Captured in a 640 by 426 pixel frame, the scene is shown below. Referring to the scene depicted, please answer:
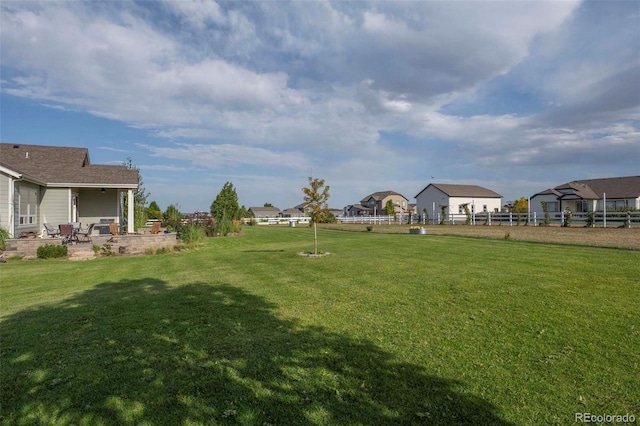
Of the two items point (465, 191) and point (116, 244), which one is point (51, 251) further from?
point (465, 191)

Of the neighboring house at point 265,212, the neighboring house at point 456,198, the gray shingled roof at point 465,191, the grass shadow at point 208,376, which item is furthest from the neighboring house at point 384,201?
the grass shadow at point 208,376

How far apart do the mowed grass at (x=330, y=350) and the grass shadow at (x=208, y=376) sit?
0.06 ft

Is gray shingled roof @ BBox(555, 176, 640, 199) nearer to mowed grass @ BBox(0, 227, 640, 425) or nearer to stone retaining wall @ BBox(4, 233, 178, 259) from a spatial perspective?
mowed grass @ BBox(0, 227, 640, 425)

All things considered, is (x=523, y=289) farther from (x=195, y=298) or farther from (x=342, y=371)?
(x=195, y=298)

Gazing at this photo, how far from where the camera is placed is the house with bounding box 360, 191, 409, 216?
8519 centimetres

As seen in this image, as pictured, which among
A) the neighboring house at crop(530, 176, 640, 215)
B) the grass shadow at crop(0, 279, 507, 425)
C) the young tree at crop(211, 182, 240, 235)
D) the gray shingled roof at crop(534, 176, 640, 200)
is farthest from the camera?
the gray shingled roof at crop(534, 176, 640, 200)

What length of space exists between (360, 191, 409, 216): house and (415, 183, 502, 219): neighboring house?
64.7ft

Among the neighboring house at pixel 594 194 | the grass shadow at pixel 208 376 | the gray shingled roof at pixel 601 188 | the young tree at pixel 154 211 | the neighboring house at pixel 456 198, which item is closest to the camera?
the grass shadow at pixel 208 376

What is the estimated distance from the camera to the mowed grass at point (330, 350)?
124 inches

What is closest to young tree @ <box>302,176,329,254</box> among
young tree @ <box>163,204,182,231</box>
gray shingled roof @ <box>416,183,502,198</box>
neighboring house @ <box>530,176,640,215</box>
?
young tree @ <box>163,204,182,231</box>

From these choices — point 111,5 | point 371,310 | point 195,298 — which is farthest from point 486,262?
point 111,5

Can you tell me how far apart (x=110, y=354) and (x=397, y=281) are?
18.1ft

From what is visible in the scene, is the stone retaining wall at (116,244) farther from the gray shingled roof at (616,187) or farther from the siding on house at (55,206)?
the gray shingled roof at (616,187)

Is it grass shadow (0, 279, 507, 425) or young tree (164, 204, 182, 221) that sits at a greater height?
young tree (164, 204, 182, 221)
